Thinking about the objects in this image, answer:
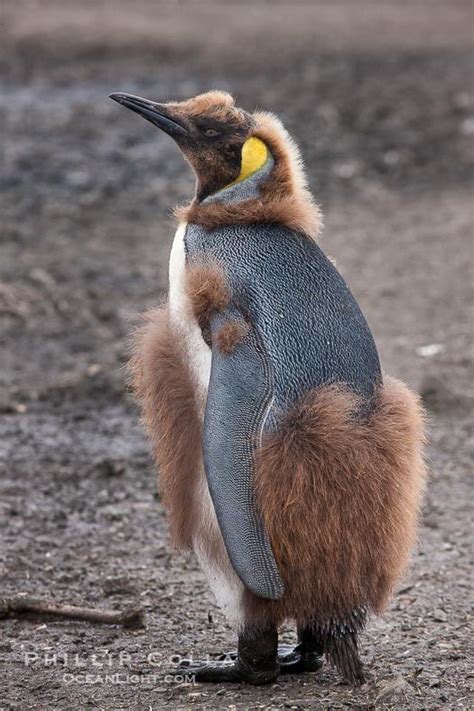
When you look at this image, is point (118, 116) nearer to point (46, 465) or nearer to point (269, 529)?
point (46, 465)

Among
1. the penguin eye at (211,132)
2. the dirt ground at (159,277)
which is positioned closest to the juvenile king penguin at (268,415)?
the penguin eye at (211,132)

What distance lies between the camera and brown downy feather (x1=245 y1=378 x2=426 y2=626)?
2785 millimetres

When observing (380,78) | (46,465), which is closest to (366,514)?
(46,465)

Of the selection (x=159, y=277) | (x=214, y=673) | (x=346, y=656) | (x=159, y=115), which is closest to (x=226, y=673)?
(x=214, y=673)

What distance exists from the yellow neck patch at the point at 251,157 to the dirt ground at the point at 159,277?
1.26 m

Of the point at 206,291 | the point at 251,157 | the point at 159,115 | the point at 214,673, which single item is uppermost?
the point at 159,115

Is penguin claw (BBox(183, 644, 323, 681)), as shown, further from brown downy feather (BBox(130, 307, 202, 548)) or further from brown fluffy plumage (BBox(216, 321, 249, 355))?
brown fluffy plumage (BBox(216, 321, 249, 355))

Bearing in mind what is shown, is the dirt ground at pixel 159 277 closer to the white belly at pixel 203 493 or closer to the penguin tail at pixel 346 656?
the penguin tail at pixel 346 656

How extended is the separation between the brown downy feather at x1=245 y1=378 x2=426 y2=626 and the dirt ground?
0.84 feet

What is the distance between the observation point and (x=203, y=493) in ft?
9.61

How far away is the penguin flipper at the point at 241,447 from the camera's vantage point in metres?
2.78

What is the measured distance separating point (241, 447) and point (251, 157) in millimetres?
710

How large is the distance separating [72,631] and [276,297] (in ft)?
3.82

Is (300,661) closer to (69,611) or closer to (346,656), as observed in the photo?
(346,656)
